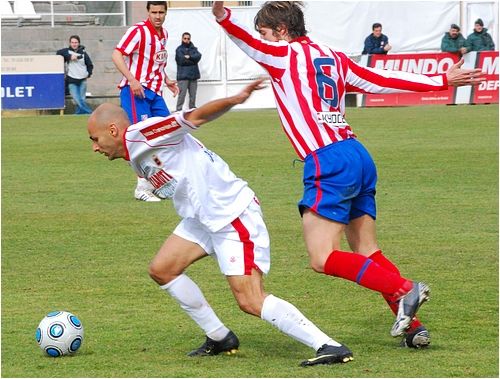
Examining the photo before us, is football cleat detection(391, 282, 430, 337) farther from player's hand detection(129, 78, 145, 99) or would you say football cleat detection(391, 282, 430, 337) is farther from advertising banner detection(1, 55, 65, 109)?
advertising banner detection(1, 55, 65, 109)

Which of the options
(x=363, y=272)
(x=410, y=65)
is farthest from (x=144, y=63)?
(x=410, y=65)

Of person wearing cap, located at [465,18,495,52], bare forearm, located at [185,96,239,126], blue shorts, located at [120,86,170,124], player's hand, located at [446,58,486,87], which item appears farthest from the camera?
person wearing cap, located at [465,18,495,52]

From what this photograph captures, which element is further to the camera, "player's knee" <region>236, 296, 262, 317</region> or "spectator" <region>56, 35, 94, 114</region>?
"spectator" <region>56, 35, 94, 114</region>

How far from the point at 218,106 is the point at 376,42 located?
25021 mm

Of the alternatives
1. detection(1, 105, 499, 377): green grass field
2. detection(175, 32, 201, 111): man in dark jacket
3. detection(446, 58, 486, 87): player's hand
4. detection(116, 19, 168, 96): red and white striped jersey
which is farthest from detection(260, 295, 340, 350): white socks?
detection(175, 32, 201, 111): man in dark jacket

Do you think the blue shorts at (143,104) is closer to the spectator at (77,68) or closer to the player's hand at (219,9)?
the player's hand at (219,9)

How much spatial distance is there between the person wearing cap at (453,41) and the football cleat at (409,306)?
956 inches

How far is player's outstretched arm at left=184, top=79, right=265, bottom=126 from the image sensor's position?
5.71 meters

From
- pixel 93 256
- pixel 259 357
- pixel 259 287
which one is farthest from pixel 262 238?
pixel 93 256

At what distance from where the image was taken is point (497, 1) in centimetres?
3347

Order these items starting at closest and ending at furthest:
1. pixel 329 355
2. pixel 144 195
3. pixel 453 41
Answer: pixel 329 355
pixel 144 195
pixel 453 41

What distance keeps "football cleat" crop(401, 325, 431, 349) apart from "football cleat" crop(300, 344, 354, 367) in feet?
2.05

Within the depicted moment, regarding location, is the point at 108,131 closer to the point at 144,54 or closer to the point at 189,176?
the point at 189,176

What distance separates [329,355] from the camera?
6156 mm
